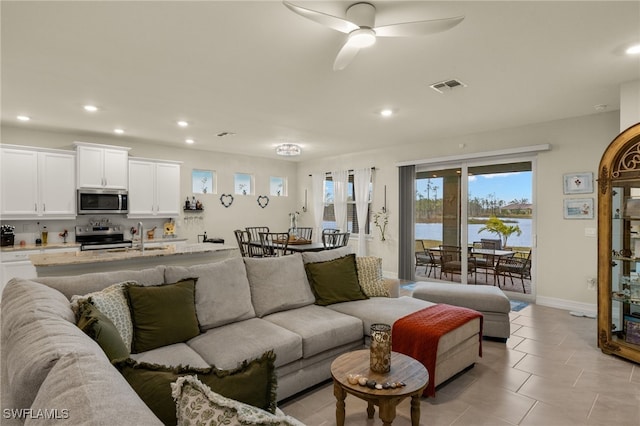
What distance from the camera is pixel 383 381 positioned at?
187 cm

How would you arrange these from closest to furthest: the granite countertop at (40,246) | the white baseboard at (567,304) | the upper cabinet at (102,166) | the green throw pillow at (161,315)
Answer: the green throw pillow at (161,315)
the white baseboard at (567,304)
the granite countertop at (40,246)
the upper cabinet at (102,166)

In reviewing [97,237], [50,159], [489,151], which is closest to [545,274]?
[489,151]

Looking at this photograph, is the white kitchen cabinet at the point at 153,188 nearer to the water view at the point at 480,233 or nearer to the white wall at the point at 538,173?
the white wall at the point at 538,173

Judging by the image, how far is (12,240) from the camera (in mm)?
5074

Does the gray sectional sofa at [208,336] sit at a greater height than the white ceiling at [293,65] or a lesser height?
lesser

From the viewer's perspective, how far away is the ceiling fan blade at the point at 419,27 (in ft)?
6.75

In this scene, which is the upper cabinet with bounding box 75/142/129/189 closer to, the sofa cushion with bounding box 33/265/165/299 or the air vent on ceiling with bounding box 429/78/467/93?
the sofa cushion with bounding box 33/265/165/299

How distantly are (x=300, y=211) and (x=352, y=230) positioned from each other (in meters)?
1.73

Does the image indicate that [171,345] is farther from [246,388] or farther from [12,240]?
[12,240]

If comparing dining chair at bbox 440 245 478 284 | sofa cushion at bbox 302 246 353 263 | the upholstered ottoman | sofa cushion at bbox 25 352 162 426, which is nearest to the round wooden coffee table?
sofa cushion at bbox 25 352 162 426

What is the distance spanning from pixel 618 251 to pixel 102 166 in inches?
277

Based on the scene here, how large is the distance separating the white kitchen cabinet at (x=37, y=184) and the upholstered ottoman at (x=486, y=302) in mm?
5604

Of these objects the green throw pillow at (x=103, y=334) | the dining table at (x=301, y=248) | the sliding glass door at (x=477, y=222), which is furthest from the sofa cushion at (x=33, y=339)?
the sliding glass door at (x=477, y=222)

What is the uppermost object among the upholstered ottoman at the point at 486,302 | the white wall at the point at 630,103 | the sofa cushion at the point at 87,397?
the white wall at the point at 630,103
